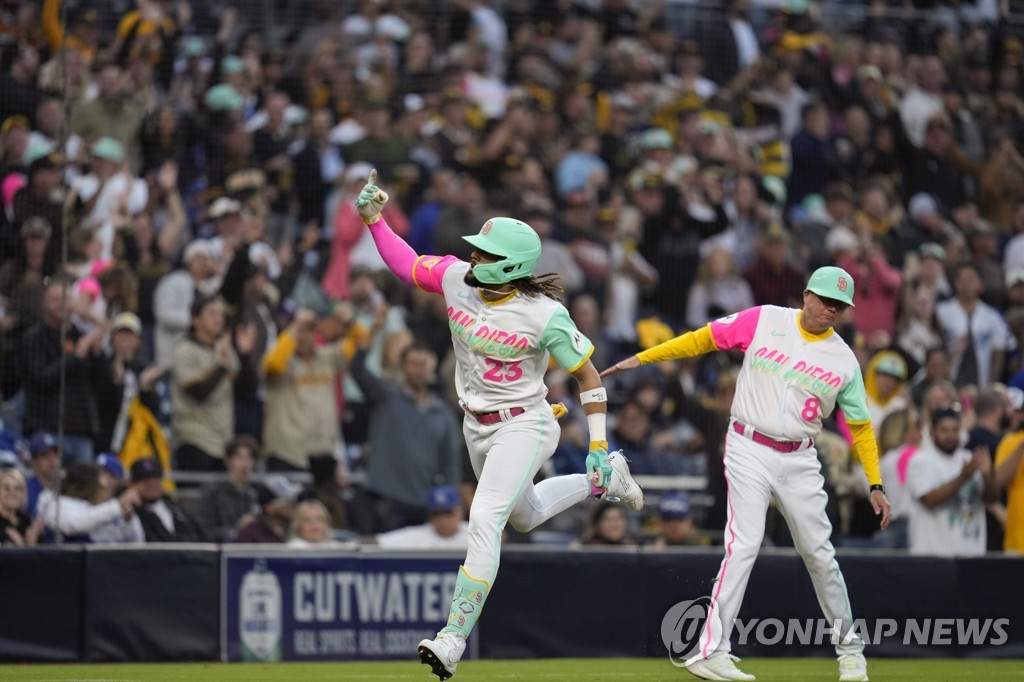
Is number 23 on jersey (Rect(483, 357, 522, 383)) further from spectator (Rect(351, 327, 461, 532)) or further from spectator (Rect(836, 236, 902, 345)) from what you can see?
spectator (Rect(836, 236, 902, 345))

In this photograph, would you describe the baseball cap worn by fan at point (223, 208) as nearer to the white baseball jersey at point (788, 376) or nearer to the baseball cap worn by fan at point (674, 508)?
the baseball cap worn by fan at point (674, 508)

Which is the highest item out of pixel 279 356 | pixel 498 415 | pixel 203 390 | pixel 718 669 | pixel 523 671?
pixel 498 415

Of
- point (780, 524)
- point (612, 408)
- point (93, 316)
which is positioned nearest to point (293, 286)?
point (93, 316)

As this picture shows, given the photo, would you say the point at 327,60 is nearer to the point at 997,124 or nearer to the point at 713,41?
the point at 713,41

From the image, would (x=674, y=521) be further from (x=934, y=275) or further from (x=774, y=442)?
(x=934, y=275)

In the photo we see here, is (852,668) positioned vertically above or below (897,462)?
below

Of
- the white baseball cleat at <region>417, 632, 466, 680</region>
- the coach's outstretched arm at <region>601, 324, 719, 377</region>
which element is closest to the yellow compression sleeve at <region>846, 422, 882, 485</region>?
the coach's outstretched arm at <region>601, 324, 719, 377</region>

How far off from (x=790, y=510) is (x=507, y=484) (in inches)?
76.8

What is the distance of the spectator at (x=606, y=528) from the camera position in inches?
495

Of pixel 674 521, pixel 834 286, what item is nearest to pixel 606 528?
pixel 674 521

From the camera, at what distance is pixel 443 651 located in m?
7.70

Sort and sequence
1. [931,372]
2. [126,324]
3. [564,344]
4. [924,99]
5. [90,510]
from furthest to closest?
[924,99] → [931,372] → [126,324] → [90,510] → [564,344]

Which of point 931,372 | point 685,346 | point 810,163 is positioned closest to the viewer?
point 685,346

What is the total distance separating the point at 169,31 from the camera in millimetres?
14914
